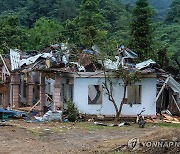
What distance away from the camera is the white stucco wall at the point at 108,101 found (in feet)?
79.7

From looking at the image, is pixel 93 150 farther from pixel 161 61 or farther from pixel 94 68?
pixel 161 61

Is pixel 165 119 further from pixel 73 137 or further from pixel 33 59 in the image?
pixel 73 137

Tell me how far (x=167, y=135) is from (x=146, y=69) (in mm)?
13351

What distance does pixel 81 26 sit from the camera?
1745 inches

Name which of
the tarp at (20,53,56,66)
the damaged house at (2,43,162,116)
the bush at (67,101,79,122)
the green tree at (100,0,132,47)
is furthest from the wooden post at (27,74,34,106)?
the green tree at (100,0,132,47)

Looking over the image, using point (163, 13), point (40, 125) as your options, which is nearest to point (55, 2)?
point (163, 13)

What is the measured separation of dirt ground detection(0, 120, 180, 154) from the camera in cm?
1245

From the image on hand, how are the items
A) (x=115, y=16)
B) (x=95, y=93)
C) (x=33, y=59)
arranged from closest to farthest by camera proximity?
(x=95, y=93), (x=33, y=59), (x=115, y=16)

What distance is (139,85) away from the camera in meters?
25.1

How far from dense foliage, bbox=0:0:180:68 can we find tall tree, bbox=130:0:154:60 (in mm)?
77

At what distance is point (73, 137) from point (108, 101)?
8.02 m

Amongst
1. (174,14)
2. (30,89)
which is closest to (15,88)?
(30,89)

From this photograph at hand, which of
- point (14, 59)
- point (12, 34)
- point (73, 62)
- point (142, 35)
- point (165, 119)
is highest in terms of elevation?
point (12, 34)

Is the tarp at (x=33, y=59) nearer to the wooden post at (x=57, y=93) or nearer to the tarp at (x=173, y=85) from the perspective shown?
the wooden post at (x=57, y=93)
